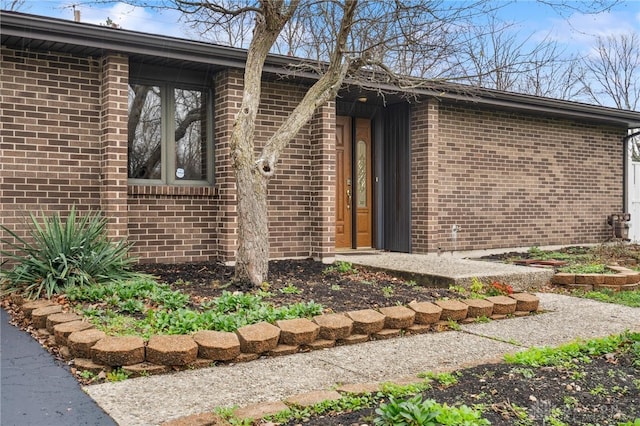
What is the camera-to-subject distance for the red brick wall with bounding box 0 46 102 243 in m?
7.07

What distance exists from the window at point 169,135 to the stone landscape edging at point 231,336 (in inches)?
126

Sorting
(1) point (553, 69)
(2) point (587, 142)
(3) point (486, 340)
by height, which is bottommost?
(3) point (486, 340)

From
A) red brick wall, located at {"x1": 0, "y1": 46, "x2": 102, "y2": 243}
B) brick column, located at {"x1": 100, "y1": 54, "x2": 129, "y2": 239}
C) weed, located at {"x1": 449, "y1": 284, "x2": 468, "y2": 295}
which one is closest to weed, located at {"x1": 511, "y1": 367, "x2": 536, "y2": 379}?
weed, located at {"x1": 449, "y1": 284, "x2": 468, "y2": 295}

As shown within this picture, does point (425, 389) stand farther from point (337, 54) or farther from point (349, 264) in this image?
point (349, 264)

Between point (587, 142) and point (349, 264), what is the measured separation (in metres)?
7.78

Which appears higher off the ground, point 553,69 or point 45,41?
point 553,69

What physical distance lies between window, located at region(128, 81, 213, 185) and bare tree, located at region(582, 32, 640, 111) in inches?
906

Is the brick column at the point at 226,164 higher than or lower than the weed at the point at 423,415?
higher

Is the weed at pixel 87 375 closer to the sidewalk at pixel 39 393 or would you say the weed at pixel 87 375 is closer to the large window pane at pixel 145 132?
the sidewalk at pixel 39 393

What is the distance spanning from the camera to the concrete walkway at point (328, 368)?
321 centimetres

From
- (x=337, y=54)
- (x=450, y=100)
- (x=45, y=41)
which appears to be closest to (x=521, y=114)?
(x=450, y=100)

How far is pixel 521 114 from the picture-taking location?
470 inches

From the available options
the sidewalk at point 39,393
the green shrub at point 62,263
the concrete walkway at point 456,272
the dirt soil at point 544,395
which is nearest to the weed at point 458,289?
the concrete walkway at point 456,272

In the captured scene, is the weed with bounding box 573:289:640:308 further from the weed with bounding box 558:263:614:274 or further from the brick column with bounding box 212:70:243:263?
the brick column with bounding box 212:70:243:263
